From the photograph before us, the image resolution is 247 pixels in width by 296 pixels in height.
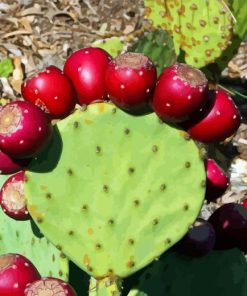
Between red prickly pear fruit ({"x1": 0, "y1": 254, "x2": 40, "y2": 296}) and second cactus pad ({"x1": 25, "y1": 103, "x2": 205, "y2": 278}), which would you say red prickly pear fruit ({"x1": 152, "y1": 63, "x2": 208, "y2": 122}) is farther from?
red prickly pear fruit ({"x1": 0, "y1": 254, "x2": 40, "y2": 296})

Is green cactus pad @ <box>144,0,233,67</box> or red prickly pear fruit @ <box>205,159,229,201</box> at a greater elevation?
red prickly pear fruit @ <box>205,159,229,201</box>

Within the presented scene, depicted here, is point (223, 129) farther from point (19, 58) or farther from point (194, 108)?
point (19, 58)

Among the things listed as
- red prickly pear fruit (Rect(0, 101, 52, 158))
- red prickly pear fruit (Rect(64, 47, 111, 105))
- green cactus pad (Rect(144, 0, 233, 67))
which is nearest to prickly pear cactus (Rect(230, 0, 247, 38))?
green cactus pad (Rect(144, 0, 233, 67))

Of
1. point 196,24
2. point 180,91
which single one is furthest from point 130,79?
point 196,24

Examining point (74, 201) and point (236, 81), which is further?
point (236, 81)

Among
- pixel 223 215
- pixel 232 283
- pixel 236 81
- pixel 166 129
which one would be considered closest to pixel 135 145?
pixel 166 129

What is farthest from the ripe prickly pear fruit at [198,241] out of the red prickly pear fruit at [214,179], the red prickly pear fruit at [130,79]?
the red prickly pear fruit at [130,79]

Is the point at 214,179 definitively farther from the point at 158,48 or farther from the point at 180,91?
the point at 158,48
